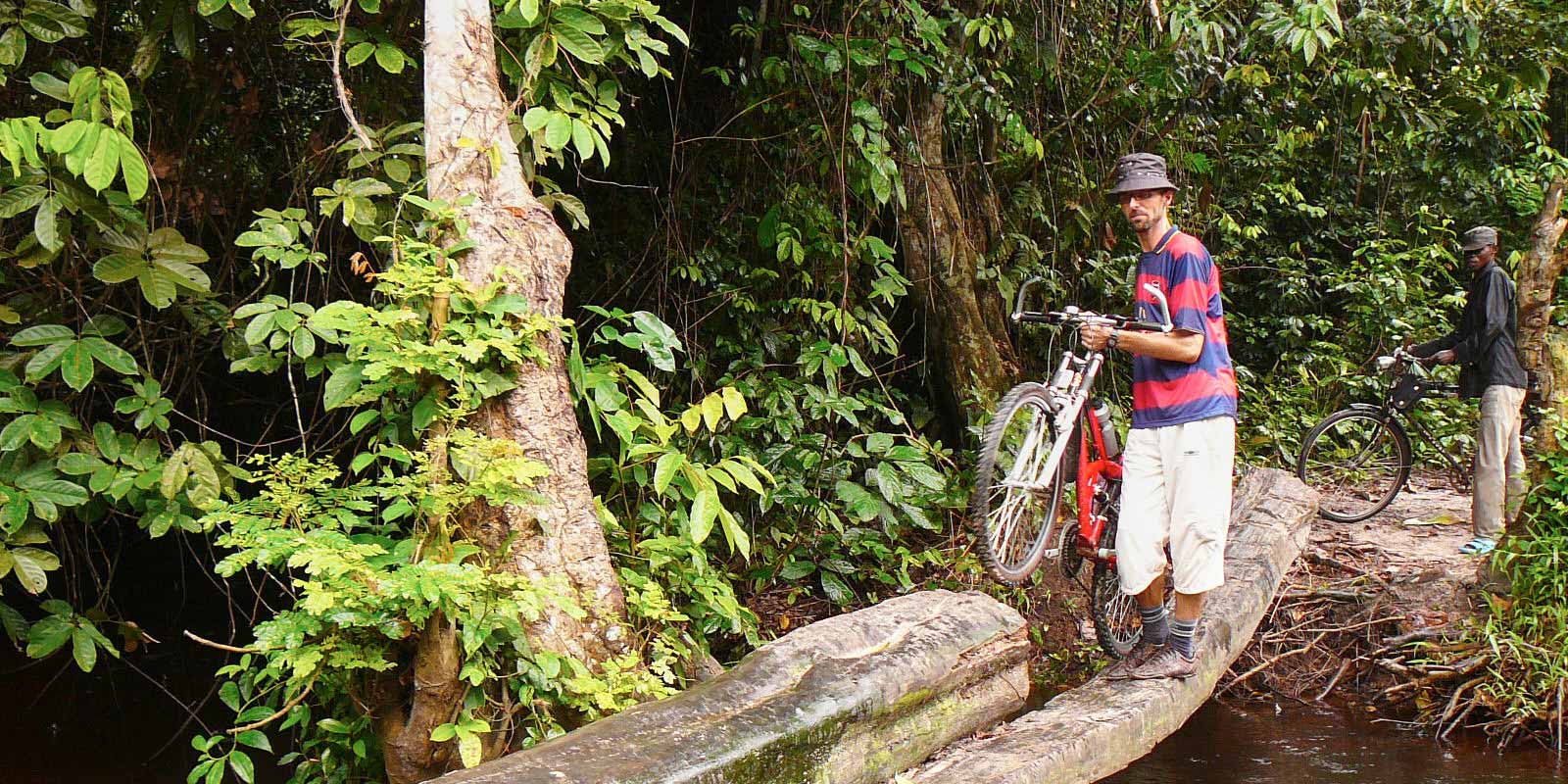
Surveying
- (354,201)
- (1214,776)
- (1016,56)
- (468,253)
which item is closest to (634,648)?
(468,253)

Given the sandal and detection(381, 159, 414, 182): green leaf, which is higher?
detection(381, 159, 414, 182): green leaf

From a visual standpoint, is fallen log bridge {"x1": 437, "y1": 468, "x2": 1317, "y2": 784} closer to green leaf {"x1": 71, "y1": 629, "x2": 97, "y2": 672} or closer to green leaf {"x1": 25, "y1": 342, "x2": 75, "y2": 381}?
green leaf {"x1": 71, "y1": 629, "x2": 97, "y2": 672}

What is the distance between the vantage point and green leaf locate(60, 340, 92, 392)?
3.24m

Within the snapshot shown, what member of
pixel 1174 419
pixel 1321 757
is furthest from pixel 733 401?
pixel 1321 757

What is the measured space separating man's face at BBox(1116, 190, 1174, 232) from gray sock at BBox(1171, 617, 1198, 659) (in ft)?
4.52

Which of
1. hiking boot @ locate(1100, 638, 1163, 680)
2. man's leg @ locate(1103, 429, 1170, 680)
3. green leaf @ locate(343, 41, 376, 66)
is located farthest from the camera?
hiking boot @ locate(1100, 638, 1163, 680)

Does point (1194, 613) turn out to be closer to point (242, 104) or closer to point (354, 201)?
point (354, 201)

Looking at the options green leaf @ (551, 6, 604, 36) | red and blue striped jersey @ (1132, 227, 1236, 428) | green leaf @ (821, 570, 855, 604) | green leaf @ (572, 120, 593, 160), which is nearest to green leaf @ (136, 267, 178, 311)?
green leaf @ (572, 120, 593, 160)

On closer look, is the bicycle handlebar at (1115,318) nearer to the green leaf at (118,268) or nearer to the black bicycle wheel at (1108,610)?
the black bicycle wheel at (1108,610)

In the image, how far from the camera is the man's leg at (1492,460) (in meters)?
6.04

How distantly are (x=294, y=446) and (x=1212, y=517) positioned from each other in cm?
445

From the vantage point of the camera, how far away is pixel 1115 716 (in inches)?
145

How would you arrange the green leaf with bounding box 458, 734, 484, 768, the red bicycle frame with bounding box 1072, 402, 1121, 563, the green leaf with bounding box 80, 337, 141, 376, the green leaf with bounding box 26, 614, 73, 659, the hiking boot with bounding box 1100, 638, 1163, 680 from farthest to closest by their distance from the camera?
1. the red bicycle frame with bounding box 1072, 402, 1121, 563
2. the hiking boot with bounding box 1100, 638, 1163, 680
3. the green leaf with bounding box 26, 614, 73, 659
4. the green leaf with bounding box 80, 337, 141, 376
5. the green leaf with bounding box 458, 734, 484, 768

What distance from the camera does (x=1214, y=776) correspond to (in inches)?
178
